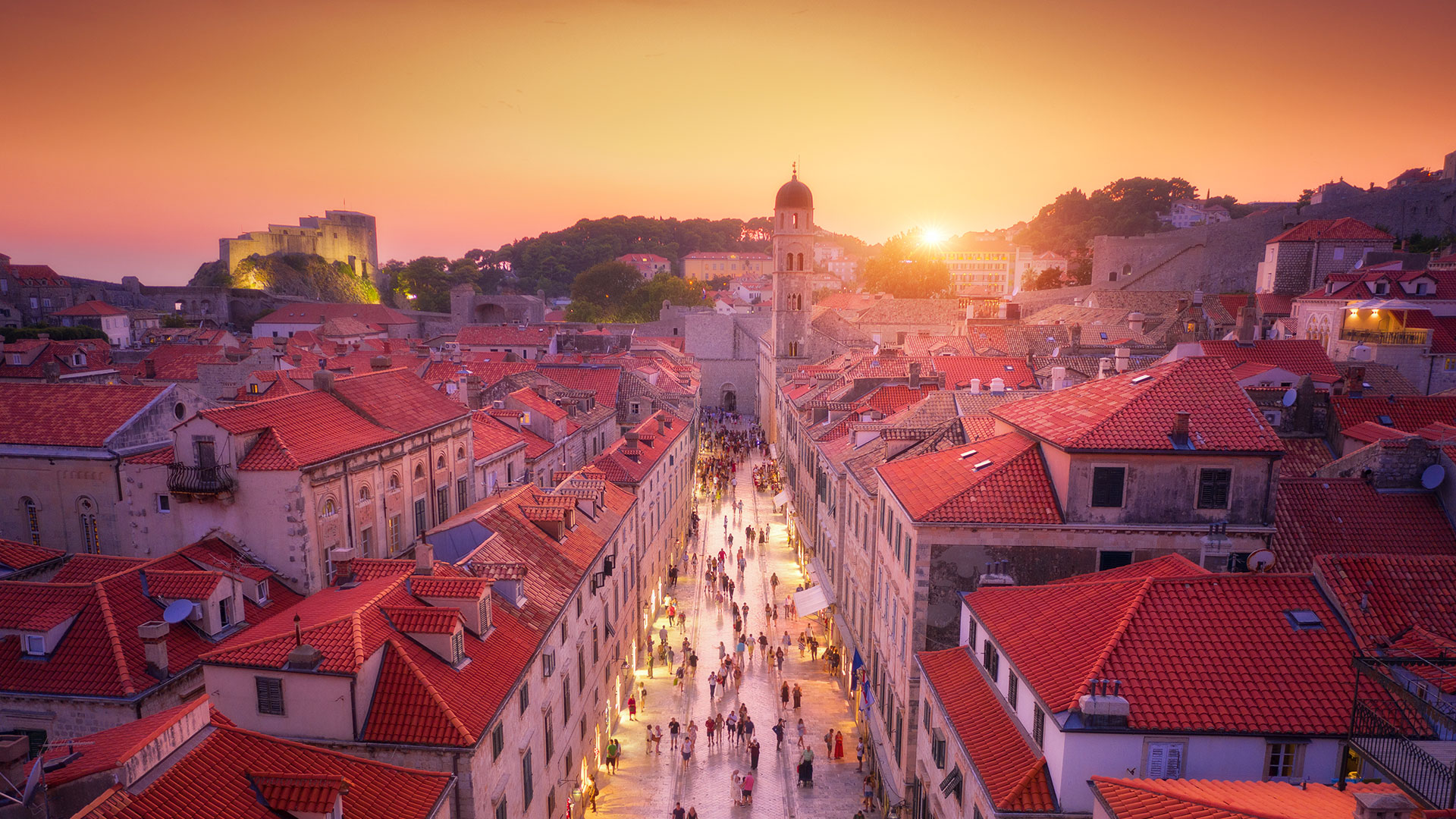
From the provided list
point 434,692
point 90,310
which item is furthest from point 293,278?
point 434,692

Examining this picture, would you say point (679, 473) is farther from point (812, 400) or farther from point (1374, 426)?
point (1374, 426)

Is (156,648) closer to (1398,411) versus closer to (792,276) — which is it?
(1398,411)

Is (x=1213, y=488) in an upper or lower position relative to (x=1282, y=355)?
lower

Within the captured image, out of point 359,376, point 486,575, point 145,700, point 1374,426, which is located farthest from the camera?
point 359,376

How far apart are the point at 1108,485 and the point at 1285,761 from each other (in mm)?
6701

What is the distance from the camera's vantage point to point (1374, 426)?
24.1 meters

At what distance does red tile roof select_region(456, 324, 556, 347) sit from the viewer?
254 feet

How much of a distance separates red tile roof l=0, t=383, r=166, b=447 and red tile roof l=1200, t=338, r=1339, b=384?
39.8m

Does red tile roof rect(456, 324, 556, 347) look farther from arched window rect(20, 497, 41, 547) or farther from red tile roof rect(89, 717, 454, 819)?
red tile roof rect(89, 717, 454, 819)

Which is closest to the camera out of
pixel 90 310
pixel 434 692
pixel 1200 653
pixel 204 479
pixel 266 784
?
pixel 266 784

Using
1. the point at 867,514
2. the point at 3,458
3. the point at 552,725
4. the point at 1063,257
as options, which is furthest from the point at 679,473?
the point at 1063,257

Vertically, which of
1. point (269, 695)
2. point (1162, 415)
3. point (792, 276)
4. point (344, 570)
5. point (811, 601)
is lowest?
point (811, 601)

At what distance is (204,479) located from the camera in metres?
20.5

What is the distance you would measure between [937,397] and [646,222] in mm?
149574
